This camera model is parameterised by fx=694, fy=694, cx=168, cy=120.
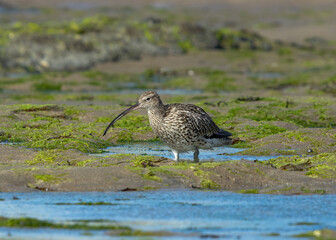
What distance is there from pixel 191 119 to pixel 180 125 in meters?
0.23

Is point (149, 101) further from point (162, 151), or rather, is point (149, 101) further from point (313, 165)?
point (313, 165)

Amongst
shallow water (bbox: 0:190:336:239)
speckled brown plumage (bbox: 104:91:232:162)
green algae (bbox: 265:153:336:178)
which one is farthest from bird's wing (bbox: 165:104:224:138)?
shallow water (bbox: 0:190:336:239)

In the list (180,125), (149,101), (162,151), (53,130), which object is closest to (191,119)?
(180,125)

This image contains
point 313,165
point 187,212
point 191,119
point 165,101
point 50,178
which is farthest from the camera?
point 165,101

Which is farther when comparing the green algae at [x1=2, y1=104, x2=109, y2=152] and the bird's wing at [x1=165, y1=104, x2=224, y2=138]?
the green algae at [x1=2, y1=104, x2=109, y2=152]

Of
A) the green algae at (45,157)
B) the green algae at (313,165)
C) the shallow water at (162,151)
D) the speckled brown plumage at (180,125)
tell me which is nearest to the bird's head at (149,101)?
the speckled brown plumage at (180,125)

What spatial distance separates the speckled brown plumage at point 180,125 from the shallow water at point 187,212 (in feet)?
6.73

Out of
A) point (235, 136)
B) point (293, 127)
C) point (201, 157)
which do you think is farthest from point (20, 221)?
point (293, 127)

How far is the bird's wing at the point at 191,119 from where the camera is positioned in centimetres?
988

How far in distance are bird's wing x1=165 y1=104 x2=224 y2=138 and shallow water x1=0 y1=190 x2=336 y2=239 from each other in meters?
2.14

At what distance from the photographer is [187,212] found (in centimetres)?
689

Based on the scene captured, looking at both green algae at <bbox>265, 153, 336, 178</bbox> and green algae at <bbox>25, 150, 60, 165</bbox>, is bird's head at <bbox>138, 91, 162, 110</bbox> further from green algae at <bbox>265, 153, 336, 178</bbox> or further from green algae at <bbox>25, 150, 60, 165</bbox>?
green algae at <bbox>265, 153, 336, 178</bbox>

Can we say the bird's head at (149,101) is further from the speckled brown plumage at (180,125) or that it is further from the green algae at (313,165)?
the green algae at (313,165)

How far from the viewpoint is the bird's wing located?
9875 mm
